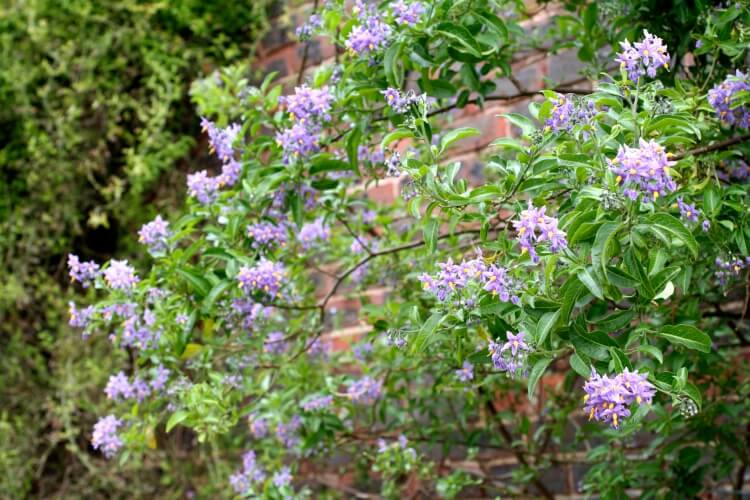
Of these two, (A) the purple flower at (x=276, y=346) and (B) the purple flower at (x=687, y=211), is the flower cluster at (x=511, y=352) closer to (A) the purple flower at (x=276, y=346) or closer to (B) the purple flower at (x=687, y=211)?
(B) the purple flower at (x=687, y=211)

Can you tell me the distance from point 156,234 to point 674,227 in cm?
78

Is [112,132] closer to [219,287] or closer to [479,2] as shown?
[219,287]

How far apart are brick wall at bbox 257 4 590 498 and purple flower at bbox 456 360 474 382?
0.34 metres

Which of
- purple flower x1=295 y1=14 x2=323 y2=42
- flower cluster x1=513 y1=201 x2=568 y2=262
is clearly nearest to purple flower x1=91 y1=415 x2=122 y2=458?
purple flower x1=295 y1=14 x2=323 y2=42

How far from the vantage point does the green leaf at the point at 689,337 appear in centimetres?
88

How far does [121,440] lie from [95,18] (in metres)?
1.27

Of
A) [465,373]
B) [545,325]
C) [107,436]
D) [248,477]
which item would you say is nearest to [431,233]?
[545,325]

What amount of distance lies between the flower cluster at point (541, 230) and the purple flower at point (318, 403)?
72 cm

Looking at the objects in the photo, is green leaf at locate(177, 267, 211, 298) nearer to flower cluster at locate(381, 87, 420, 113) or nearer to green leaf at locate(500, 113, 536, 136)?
flower cluster at locate(381, 87, 420, 113)

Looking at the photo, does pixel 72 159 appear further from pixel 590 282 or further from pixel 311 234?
pixel 590 282

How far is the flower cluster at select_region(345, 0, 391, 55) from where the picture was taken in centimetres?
118

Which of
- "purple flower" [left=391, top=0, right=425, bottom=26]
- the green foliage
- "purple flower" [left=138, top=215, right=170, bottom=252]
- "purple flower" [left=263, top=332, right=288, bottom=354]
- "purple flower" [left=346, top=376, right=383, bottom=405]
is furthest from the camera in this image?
the green foliage

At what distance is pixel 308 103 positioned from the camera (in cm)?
127

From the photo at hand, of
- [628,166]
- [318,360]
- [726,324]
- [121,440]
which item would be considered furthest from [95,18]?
[628,166]
